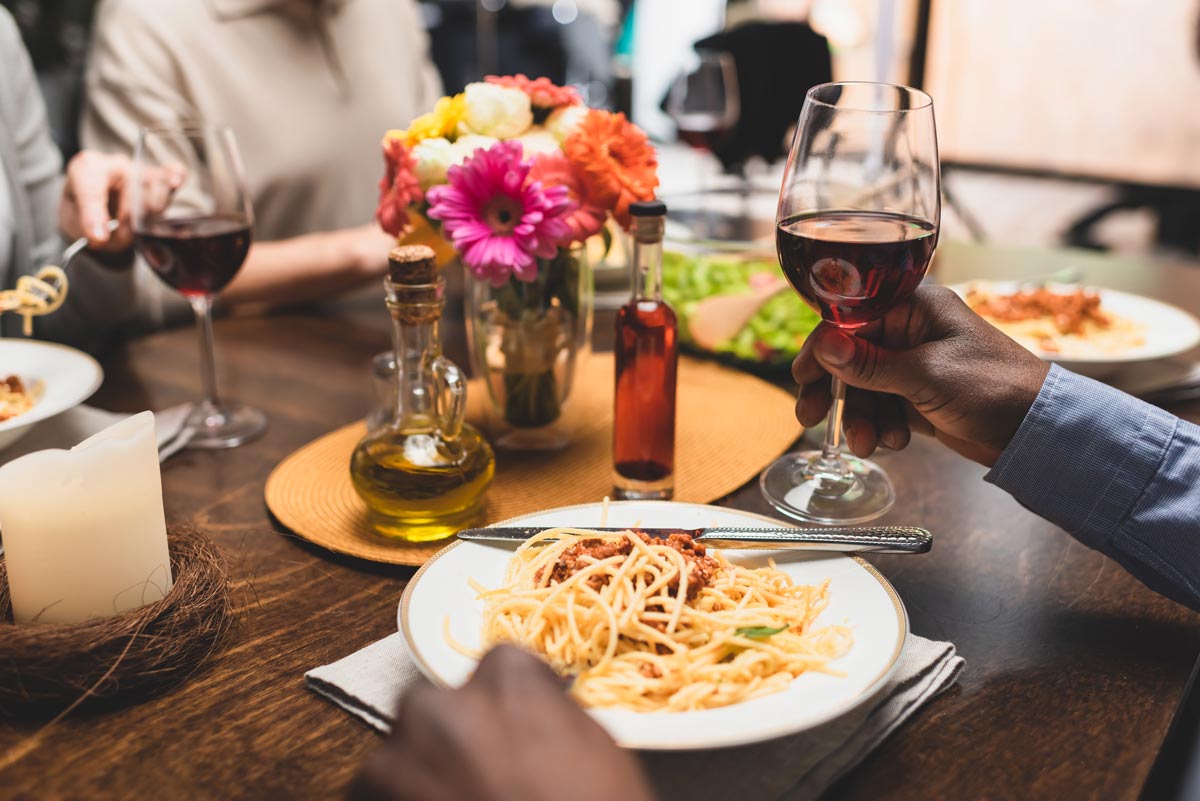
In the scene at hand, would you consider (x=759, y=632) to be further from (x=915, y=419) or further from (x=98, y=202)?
(x=98, y=202)

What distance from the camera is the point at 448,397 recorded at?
999 millimetres

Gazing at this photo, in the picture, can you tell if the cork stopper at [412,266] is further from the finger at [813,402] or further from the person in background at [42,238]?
the person in background at [42,238]

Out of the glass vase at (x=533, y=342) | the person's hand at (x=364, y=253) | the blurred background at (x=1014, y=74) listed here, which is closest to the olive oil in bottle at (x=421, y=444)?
the glass vase at (x=533, y=342)

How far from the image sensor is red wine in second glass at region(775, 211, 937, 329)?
92cm

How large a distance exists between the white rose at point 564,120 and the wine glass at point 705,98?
47.3 inches

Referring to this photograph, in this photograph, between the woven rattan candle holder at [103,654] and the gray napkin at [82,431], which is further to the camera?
the gray napkin at [82,431]

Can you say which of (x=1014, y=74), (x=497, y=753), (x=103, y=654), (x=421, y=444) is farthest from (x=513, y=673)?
(x=1014, y=74)

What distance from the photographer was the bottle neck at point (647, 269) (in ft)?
3.34

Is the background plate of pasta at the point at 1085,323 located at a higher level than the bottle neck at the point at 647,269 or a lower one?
lower

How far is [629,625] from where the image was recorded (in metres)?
0.75

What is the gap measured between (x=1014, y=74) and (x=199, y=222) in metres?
5.57

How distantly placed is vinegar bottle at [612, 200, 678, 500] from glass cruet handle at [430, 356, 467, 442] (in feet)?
0.55

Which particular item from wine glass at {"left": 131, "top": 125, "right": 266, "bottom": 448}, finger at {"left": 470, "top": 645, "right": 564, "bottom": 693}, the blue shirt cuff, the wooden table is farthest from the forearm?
finger at {"left": 470, "top": 645, "right": 564, "bottom": 693}

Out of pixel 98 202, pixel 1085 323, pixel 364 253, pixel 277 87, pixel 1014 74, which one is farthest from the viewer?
pixel 1014 74
